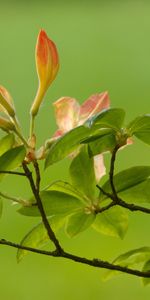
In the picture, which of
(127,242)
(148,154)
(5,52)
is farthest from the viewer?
(5,52)

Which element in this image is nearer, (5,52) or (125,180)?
(125,180)

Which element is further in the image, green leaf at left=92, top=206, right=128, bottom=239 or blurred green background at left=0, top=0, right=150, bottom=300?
blurred green background at left=0, top=0, right=150, bottom=300

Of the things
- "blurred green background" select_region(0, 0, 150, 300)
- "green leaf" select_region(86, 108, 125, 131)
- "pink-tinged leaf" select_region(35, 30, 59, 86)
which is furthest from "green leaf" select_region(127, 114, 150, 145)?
"blurred green background" select_region(0, 0, 150, 300)

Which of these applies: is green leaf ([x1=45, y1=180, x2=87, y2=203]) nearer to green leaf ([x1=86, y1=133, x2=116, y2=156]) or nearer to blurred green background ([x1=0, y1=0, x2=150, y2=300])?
green leaf ([x1=86, y1=133, x2=116, y2=156])

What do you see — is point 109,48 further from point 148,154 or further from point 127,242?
point 127,242

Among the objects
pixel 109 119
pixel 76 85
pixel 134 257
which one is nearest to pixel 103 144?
pixel 109 119

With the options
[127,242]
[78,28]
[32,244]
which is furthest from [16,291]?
[78,28]
